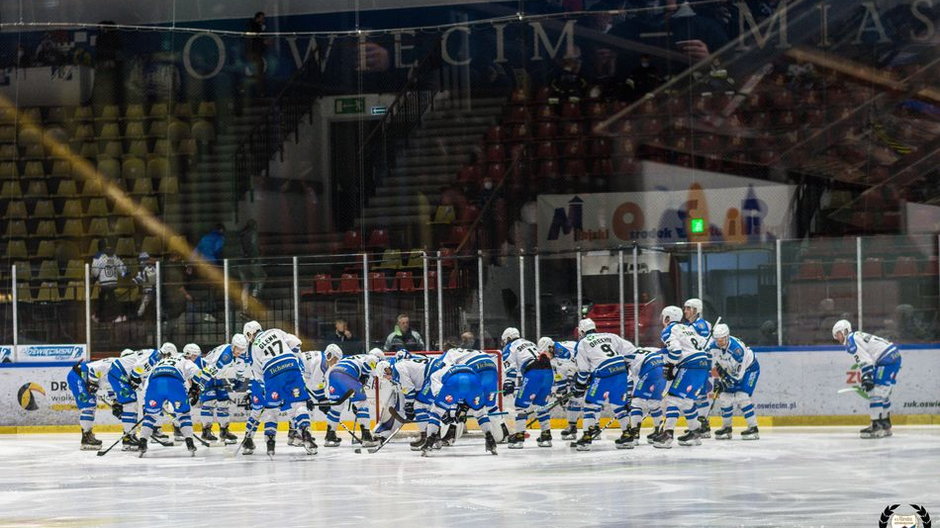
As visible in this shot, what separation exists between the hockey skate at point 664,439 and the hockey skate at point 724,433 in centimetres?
94

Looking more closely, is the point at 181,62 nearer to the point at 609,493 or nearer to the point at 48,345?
the point at 48,345

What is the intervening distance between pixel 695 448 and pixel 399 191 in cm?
650

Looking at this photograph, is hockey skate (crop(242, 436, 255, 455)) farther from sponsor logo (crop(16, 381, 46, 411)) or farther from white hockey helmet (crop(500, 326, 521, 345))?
sponsor logo (crop(16, 381, 46, 411))

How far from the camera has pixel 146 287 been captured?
18.7 meters

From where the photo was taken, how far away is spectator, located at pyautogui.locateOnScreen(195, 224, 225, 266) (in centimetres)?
2014

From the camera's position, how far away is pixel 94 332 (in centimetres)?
1894

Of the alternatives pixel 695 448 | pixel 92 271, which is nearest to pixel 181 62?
pixel 92 271

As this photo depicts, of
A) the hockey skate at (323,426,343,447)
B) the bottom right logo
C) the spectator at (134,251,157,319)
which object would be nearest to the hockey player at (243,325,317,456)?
the hockey skate at (323,426,343,447)

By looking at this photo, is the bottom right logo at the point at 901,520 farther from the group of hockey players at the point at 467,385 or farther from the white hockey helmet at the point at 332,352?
the white hockey helmet at the point at 332,352

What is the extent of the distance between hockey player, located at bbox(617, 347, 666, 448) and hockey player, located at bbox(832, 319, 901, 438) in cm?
214

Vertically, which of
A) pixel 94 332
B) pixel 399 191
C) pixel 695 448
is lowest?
pixel 695 448

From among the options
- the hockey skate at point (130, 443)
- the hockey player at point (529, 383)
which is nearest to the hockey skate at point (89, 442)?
the hockey skate at point (130, 443)

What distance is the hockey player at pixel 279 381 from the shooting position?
49.3 ft

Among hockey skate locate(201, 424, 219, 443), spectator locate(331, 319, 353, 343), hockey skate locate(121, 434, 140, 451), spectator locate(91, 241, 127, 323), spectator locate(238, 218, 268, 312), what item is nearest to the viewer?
hockey skate locate(121, 434, 140, 451)
